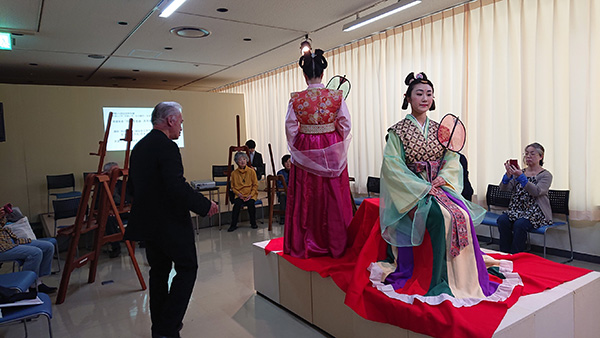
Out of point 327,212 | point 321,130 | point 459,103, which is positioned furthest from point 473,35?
point 327,212

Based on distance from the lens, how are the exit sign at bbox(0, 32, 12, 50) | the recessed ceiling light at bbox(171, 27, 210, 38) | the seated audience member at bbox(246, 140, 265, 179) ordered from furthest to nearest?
the seated audience member at bbox(246, 140, 265, 179) < the recessed ceiling light at bbox(171, 27, 210, 38) < the exit sign at bbox(0, 32, 12, 50)

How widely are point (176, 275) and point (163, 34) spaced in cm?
416

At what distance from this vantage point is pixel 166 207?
2529mm

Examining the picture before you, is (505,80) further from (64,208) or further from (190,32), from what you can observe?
(64,208)

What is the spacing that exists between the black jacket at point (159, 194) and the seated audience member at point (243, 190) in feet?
12.8

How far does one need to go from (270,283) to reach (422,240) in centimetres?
148

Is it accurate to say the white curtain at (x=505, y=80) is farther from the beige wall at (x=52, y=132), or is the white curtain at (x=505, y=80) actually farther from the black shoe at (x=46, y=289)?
the beige wall at (x=52, y=132)

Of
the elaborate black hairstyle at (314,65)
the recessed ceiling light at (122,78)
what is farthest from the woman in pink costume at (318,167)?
the recessed ceiling light at (122,78)

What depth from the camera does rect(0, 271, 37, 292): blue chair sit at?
266cm

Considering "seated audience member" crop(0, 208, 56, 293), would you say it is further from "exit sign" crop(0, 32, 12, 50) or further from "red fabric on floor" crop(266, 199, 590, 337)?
"exit sign" crop(0, 32, 12, 50)

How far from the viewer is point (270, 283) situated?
3.37 meters

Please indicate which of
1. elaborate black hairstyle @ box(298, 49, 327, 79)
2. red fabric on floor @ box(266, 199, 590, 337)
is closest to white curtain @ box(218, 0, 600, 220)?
red fabric on floor @ box(266, 199, 590, 337)

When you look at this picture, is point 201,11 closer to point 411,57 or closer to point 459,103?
point 411,57

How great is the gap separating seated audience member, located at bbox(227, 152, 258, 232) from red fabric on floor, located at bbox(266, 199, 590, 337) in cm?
339
